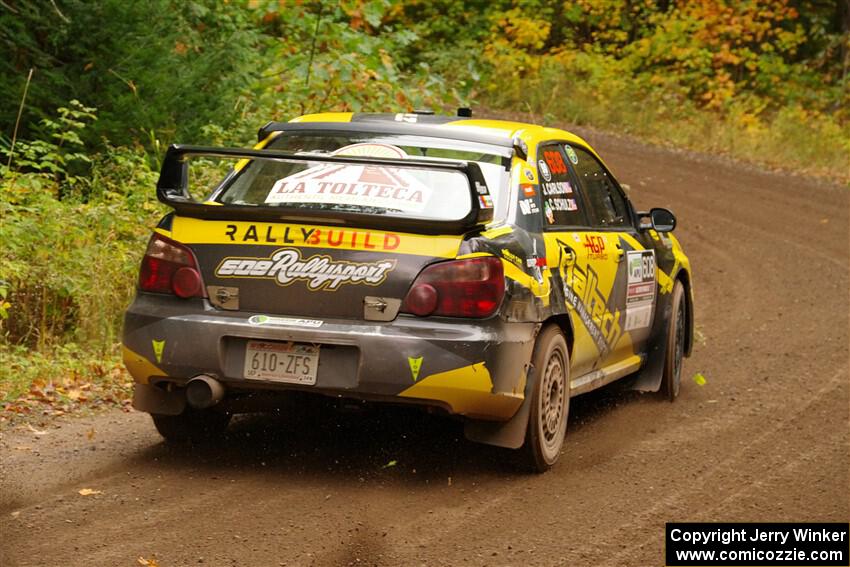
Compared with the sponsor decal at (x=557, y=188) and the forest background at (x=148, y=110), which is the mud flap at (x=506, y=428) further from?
the forest background at (x=148, y=110)

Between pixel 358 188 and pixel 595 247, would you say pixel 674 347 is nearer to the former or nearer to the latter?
pixel 595 247

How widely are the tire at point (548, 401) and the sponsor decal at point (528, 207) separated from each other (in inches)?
22.1

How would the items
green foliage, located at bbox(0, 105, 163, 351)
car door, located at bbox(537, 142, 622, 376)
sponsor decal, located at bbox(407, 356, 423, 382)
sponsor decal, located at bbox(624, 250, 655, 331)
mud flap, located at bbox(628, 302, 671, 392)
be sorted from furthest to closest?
green foliage, located at bbox(0, 105, 163, 351), mud flap, located at bbox(628, 302, 671, 392), sponsor decal, located at bbox(624, 250, 655, 331), car door, located at bbox(537, 142, 622, 376), sponsor decal, located at bbox(407, 356, 423, 382)

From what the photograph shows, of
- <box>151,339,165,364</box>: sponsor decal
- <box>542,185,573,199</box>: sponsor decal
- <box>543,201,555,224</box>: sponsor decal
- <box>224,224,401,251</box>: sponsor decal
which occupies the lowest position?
<box>151,339,165,364</box>: sponsor decal

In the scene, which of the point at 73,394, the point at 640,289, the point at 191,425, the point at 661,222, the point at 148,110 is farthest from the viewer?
the point at 148,110

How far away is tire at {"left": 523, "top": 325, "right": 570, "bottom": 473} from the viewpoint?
6.55 metres

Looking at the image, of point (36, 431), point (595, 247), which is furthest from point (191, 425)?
Result: point (595, 247)

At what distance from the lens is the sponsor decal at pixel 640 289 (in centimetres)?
824

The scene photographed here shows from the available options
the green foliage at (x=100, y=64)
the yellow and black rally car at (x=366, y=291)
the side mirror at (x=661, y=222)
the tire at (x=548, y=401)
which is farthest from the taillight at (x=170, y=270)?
the green foliage at (x=100, y=64)

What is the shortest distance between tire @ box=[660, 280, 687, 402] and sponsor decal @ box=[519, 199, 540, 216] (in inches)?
93.0

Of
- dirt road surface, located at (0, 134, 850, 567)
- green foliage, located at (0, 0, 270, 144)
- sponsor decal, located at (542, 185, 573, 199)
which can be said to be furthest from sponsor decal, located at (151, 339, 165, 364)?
green foliage, located at (0, 0, 270, 144)

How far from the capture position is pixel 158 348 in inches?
247

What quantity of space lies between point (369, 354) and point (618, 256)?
243 centimetres

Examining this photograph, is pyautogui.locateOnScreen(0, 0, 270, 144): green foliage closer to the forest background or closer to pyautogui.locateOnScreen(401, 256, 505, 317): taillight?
the forest background
